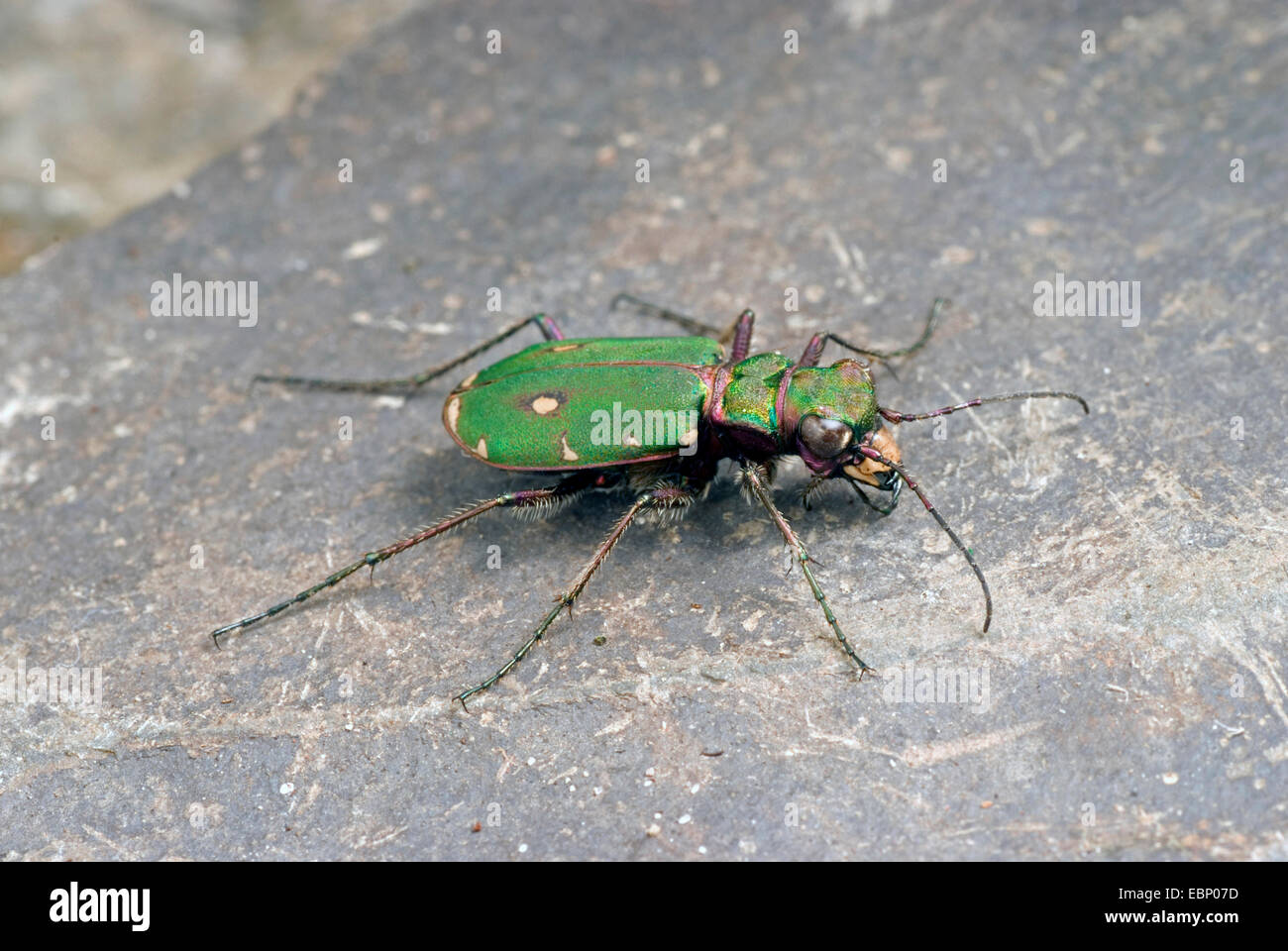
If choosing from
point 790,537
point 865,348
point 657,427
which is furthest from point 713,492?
point 865,348

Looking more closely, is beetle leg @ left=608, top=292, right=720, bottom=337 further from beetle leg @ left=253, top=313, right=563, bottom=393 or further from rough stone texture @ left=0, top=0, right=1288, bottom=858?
beetle leg @ left=253, top=313, right=563, bottom=393

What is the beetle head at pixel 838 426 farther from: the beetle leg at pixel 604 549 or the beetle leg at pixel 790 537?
the beetle leg at pixel 604 549

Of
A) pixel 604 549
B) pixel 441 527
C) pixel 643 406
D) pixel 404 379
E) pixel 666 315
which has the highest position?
pixel 666 315

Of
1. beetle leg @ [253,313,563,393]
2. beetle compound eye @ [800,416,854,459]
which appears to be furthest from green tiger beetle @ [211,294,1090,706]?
beetle leg @ [253,313,563,393]

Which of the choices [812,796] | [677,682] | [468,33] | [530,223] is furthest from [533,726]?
[468,33]

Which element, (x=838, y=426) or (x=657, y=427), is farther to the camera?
(x=657, y=427)

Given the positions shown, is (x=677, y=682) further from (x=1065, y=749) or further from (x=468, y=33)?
(x=468, y=33)

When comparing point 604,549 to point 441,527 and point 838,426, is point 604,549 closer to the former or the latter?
point 441,527
